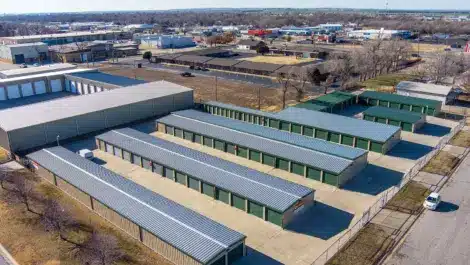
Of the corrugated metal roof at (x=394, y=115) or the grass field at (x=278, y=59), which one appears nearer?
the corrugated metal roof at (x=394, y=115)

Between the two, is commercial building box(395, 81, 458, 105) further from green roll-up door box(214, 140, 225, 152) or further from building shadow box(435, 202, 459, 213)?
green roll-up door box(214, 140, 225, 152)

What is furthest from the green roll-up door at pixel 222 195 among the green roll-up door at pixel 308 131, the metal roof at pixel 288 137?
the green roll-up door at pixel 308 131

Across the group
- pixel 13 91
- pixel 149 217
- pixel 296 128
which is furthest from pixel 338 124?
pixel 13 91

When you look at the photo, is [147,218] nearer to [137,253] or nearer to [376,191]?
[137,253]

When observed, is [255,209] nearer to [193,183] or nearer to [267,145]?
[193,183]

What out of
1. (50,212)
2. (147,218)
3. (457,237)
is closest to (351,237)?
(457,237)

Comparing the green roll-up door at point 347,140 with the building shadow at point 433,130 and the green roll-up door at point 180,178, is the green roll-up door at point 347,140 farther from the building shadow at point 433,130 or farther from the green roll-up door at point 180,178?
the green roll-up door at point 180,178
